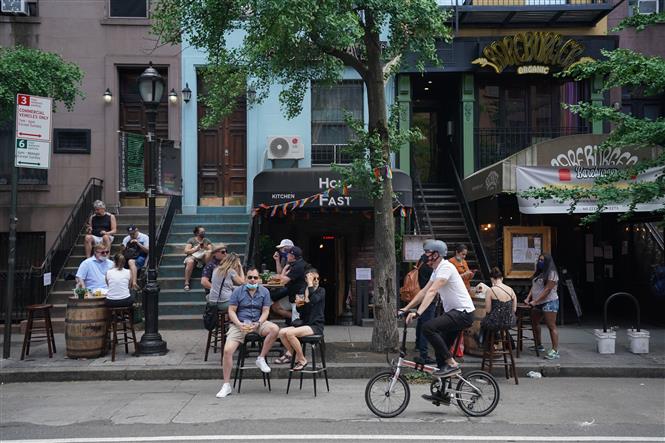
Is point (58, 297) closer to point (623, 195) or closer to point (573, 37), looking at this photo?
point (623, 195)

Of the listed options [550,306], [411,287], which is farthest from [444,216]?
[550,306]

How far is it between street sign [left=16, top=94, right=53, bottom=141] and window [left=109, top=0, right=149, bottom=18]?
5.99m

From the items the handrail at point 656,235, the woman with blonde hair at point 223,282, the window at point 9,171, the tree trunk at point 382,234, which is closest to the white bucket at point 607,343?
the tree trunk at point 382,234

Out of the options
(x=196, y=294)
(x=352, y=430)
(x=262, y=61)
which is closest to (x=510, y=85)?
(x=262, y=61)

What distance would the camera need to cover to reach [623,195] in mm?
9977

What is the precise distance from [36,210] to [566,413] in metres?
12.8

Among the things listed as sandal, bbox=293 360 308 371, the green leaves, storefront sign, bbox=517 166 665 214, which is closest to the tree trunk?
sandal, bbox=293 360 308 371

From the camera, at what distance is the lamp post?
1014 centimetres

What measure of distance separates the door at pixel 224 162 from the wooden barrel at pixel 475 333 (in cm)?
763

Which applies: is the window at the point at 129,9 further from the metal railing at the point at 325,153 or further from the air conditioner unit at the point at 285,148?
the metal railing at the point at 325,153

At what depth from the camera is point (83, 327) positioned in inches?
392

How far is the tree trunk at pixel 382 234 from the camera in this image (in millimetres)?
10188

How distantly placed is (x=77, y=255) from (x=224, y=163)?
417 cm

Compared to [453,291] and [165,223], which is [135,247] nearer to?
[165,223]
